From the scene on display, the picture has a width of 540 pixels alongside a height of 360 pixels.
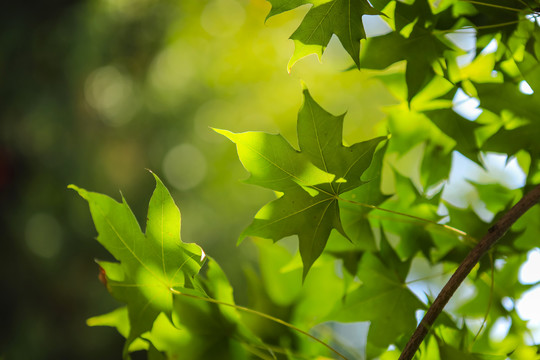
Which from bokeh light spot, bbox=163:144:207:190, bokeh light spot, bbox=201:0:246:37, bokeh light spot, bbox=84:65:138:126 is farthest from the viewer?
bokeh light spot, bbox=201:0:246:37

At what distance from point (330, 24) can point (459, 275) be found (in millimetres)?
171

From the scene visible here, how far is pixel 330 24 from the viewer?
0.29 m

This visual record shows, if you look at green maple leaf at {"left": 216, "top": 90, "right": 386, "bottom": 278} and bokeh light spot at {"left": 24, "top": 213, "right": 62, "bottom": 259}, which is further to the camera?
bokeh light spot at {"left": 24, "top": 213, "right": 62, "bottom": 259}

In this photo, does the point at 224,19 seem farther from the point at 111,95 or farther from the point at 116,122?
the point at 116,122

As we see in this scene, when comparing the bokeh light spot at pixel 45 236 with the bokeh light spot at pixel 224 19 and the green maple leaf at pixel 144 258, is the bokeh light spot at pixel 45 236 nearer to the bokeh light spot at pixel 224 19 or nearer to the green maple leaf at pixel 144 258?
the bokeh light spot at pixel 224 19

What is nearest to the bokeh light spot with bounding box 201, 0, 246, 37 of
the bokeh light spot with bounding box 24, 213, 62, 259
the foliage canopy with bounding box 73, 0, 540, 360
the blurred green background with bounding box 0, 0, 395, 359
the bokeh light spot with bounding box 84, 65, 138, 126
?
the blurred green background with bounding box 0, 0, 395, 359

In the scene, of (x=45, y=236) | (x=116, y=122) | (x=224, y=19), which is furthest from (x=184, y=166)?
(x=224, y=19)

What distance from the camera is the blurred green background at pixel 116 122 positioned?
173 centimetres

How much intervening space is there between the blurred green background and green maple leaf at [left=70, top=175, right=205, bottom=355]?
111 centimetres

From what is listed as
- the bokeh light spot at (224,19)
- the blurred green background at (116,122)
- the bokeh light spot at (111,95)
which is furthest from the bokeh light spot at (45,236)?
the bokeh light spot at (224,19)

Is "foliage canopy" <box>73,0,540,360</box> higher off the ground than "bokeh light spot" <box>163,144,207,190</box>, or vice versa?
"foliage canopy" <box>73,0,540,360</box>

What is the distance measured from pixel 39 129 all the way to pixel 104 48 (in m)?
0.48

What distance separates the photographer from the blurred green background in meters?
1.73

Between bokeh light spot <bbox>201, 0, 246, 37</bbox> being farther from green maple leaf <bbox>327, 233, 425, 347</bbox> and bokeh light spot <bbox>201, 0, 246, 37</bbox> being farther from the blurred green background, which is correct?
green maple leaf <bbox>327, 233, 425, 347</bbox>
